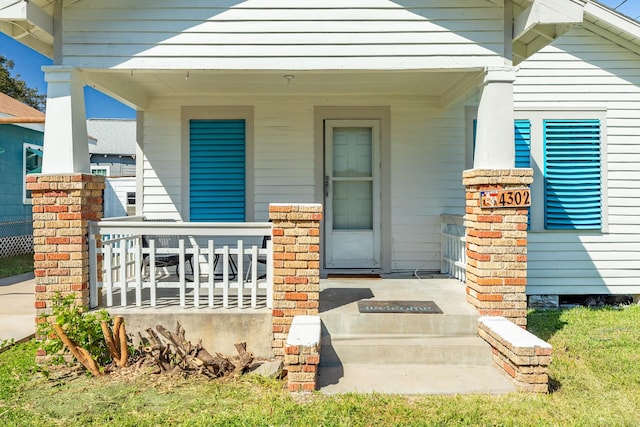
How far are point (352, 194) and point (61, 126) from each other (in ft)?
12.2

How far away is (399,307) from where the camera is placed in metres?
4.55

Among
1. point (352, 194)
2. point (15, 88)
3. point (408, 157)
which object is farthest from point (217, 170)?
point (15, 88)

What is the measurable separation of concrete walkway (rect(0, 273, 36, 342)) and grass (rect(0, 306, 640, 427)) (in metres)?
1.12

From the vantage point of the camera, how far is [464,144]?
21.5ft

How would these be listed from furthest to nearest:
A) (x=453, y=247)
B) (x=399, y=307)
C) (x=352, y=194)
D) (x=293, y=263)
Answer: (x=352, y=194)
(x=453, y=247)
(x=399, y=307)
(x=293, y=263)

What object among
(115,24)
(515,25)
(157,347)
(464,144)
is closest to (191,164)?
(115,24)

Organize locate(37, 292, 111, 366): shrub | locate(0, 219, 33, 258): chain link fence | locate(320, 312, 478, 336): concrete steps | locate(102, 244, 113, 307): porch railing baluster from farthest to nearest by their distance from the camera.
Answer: locate(0, 219, 33, 258): chain link fence < locate(102, 244, 113, 307): porch railing baluster < locate(320, 312, 478, 336): concrete steps < locate(37, 292, 111, 366): shrub

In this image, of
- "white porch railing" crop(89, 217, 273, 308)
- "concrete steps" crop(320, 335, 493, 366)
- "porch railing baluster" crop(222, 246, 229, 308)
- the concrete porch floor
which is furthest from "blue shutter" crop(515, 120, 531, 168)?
"porch railing baluster" crop(222, 246, 229, 308)

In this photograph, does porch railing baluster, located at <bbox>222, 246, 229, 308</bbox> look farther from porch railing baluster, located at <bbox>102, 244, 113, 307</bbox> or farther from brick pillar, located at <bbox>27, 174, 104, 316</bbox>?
brick pillar, located at <bbox>27, 174, 104, 316</bbox>

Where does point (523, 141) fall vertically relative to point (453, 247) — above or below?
above

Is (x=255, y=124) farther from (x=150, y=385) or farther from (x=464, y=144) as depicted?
(x=150, y=385)

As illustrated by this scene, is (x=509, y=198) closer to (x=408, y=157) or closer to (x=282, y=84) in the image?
(x=408, y=157)

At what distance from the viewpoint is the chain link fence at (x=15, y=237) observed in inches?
474

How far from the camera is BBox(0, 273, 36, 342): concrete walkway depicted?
5.18 metres
